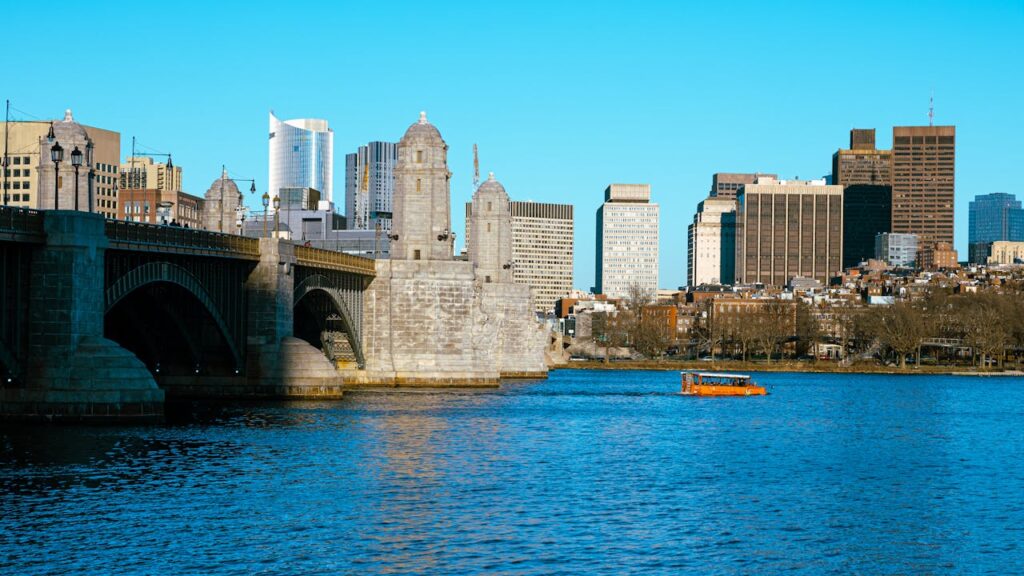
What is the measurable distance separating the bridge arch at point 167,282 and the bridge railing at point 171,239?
3.52 ft

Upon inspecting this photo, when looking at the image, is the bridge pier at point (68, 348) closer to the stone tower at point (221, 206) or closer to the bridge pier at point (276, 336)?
the bridge pier at point (276, 336)

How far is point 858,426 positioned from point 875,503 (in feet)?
128

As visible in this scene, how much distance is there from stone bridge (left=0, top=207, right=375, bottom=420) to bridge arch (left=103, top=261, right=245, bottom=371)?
0.26 feet

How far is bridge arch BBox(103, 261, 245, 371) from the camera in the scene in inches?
2655

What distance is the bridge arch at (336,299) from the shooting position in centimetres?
A: 9319

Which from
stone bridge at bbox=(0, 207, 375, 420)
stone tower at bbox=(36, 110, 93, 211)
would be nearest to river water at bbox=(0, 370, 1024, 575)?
stone bridge at bbox=(0, 207, 375, 420)

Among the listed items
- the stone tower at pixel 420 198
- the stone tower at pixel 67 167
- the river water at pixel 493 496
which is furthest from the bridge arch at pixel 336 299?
the stone tower at pixel 67 167

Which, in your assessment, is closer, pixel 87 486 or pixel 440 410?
pixel 87 486

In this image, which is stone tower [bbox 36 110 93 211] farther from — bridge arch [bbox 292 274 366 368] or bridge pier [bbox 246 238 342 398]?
bridge arch [bbox 292 274 366 368]

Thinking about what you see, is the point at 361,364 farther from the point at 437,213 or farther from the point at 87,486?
the point at 87,486

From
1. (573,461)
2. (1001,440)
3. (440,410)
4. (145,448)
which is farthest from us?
(440,410)

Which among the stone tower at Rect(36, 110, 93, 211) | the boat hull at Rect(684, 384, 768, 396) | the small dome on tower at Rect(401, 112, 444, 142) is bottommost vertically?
the boat hull at Rect(684, 384, 768, 396)

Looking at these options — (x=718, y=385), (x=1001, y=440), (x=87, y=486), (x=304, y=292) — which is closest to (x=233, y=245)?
(x=304, y=292)

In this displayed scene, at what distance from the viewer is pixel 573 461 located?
6159 cm
